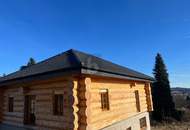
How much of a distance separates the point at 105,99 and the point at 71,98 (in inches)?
99.8

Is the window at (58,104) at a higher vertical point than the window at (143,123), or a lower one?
higher

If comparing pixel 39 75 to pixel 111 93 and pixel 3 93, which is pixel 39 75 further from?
pixel 3 93

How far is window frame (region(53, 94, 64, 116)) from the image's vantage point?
7959 millimetres

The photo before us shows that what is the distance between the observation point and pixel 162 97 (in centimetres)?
2927

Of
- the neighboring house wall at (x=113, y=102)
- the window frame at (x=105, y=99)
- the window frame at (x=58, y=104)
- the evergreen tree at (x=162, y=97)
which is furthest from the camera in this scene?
the evergreen tree at (x=162, y=97)

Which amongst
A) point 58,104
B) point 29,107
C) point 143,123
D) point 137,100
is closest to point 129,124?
point 137,100

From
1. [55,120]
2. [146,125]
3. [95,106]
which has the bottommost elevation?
[146,125]

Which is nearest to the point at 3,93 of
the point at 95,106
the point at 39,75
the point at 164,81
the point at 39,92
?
the point at 39,92

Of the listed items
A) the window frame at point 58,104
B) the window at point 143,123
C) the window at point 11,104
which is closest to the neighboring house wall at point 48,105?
the window frame at point 58,104

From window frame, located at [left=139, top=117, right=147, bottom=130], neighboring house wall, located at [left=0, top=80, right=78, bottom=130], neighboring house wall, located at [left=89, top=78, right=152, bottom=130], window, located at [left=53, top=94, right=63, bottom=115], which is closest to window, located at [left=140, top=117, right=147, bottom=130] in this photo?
window frame, located at [left=139, top=117, right=147, bottom=130]

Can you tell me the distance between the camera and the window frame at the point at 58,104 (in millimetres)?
7959

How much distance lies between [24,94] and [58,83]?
2.76m

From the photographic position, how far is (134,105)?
12289 mm

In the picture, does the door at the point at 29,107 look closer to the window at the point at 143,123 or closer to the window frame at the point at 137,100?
the window frame at the point at 137,100
